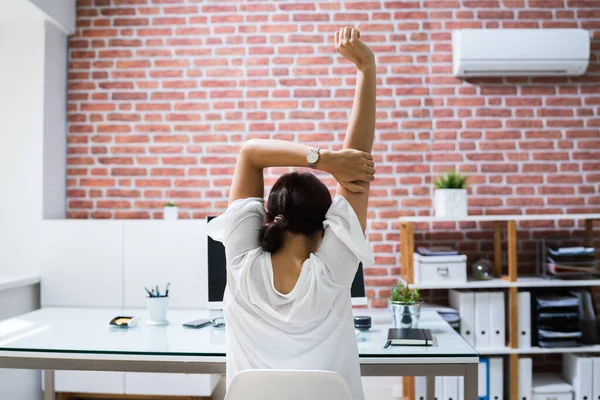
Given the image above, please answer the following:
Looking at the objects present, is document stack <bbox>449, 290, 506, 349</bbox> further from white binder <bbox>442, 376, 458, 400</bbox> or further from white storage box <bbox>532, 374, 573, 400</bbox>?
white storage box <bbox>532, 374, 573, 400</bbox>

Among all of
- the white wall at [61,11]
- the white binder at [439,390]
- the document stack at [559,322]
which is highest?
the white wall at [61,11]

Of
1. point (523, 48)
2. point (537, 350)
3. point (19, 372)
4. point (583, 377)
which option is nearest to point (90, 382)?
point (19, 372)

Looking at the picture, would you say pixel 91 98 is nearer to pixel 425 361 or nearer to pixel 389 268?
pixel 389 268

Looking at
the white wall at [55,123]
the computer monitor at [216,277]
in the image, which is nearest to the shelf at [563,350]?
the computer monitor at [216,277]

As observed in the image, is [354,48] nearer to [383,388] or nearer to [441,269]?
[441,269]

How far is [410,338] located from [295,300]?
83 centimetres

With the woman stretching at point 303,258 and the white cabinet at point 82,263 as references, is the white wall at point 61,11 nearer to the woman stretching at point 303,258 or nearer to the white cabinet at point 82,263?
the white cabinet at point 82,263

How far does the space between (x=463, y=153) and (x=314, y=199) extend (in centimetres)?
252

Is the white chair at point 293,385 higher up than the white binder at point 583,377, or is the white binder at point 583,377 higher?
the white chair at point 293,385

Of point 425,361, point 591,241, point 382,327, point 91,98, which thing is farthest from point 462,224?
point 91,98

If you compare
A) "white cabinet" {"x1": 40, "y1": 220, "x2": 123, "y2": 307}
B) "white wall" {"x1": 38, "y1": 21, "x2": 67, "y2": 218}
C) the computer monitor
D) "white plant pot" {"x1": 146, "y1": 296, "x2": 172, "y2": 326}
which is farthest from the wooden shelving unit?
"white wall" {"x1": 38, "y1": 21, "x2": 67, "y2": 218}

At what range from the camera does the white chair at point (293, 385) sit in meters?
1.34

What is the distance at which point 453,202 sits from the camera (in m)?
3.35

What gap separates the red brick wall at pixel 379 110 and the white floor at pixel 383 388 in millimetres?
492
